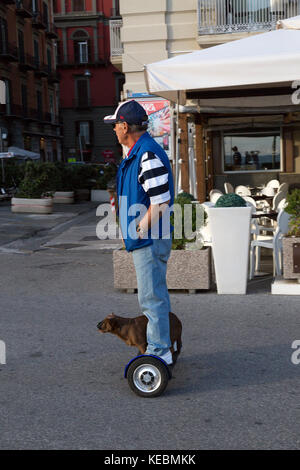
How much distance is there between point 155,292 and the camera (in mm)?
3951

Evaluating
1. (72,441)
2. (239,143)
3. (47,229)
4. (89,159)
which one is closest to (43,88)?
(89,159)

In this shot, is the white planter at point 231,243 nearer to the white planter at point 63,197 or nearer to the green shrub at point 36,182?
the green shrub at point 36,182

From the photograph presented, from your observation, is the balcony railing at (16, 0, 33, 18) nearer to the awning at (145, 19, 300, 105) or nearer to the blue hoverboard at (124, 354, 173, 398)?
the awning at (145, 19, 300, 105)

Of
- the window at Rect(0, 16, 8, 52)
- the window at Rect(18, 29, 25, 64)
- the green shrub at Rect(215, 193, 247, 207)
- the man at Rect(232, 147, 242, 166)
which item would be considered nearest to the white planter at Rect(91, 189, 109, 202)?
the man at Rect(232, 147, 242, 166)

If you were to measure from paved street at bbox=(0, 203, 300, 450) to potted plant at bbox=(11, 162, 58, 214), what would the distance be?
10.7 m


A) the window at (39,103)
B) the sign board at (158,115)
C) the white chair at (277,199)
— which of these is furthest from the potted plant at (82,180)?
the window at (39,103)

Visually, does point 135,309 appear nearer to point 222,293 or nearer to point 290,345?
point 222,293

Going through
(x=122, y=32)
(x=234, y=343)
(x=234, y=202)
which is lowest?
(x=234, y=343)

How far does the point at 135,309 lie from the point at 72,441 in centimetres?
309

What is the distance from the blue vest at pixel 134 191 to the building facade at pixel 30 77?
117ft

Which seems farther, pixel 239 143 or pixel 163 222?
pixel 239 143

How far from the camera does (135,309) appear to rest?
6.42 m

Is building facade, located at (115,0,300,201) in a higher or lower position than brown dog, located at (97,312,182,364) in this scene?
higher

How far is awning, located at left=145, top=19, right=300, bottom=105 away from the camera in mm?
7062
